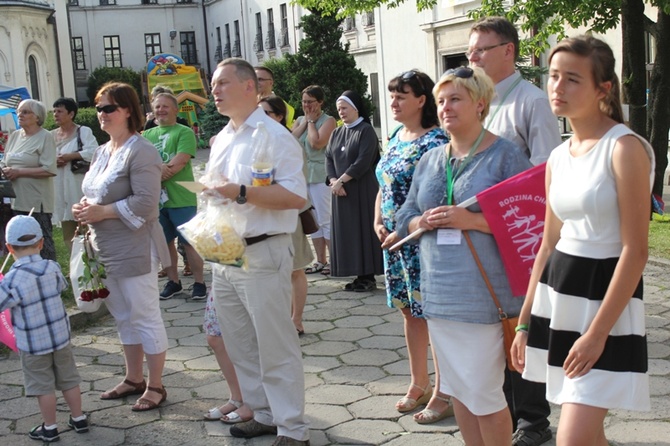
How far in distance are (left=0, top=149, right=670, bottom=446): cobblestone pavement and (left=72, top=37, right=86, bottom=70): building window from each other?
205 ft

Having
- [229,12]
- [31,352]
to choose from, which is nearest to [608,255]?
[31,352]

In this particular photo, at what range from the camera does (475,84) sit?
3.71 meters

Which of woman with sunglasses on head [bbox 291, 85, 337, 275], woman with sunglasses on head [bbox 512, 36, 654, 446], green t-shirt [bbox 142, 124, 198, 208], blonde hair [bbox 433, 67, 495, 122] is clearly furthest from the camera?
woman with sunglasses on head [bbox 291, 85, 337, 275]

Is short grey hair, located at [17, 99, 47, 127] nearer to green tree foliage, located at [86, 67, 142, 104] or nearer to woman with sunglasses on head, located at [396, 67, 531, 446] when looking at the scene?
woman with sunglasses on head, located at [396, 67, 531, 446]

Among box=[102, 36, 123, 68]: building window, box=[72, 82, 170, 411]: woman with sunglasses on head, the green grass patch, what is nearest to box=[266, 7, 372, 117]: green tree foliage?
the green grass patch

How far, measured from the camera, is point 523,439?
4309mm

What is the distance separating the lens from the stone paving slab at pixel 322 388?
15.4 feet

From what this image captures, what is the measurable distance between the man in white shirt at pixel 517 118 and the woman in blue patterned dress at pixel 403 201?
0.49 meters

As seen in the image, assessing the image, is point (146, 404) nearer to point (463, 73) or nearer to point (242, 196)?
point (242, 196)

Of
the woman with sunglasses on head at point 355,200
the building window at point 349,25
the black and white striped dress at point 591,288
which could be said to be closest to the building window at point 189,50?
the building window at point 349,25

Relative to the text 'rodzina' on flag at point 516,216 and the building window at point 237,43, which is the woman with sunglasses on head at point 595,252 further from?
the building window at point 237,43

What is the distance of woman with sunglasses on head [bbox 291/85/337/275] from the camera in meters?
9.01

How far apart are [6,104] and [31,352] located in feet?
57.0

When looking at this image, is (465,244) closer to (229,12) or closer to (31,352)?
(31,352)
